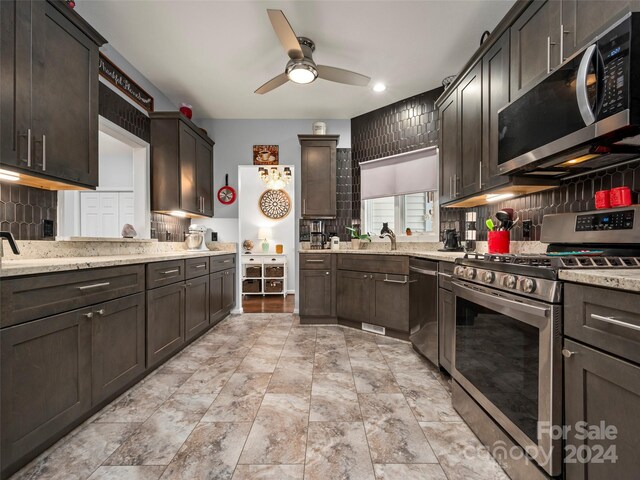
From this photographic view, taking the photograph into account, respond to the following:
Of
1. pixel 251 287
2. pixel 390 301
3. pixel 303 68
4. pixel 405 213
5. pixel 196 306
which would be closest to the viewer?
pixel 303 68

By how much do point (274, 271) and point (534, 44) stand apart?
17.1 feet

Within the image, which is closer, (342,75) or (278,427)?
(278,427)

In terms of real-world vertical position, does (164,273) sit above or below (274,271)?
above

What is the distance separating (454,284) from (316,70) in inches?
81.8

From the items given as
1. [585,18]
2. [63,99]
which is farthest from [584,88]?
[63,99]

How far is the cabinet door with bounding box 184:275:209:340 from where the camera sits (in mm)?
2789

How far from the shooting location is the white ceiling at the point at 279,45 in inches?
88.8

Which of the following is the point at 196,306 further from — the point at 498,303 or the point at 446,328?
the point at 498,303

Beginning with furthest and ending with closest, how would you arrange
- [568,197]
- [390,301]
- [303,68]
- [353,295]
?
1. [353,295]
2. [390,301]
3. [303,68]
4. [568,197]

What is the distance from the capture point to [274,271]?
19.8ft

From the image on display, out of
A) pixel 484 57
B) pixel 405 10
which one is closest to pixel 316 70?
pixel 405 10

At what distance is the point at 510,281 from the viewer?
125 centimetres

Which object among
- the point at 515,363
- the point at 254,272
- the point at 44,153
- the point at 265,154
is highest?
the point at 265,154

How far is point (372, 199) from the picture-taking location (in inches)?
157
